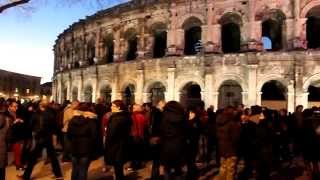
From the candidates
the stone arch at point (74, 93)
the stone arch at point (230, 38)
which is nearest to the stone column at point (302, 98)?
the stone arch at point (230, 38)

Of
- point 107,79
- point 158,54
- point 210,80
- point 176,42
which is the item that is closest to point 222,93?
point 210,80

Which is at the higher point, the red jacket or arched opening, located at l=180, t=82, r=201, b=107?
arched opening, located at l=180, t=82, r=201, b=107

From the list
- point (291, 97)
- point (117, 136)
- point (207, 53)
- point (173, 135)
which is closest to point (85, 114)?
point (117, 136)

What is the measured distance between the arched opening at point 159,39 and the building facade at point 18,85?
38404 millimetres

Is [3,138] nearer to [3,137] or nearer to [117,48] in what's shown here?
[3,137]

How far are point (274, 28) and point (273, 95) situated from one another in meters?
3.63

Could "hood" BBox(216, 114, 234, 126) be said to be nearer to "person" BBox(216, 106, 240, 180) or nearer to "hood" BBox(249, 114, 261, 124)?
"person" BBox(216, 106, 240, 180)

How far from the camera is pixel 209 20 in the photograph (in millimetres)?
23953

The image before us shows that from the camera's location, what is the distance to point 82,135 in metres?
8.25

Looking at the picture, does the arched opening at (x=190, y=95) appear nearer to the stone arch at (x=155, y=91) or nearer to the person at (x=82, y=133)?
the stone arch at (x=155, y=91)

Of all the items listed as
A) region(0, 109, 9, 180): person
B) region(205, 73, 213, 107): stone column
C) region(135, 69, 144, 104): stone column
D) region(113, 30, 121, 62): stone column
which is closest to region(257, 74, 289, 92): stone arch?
region(205, 73, 213, 107): stone column

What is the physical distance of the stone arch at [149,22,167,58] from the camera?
26.3 meters

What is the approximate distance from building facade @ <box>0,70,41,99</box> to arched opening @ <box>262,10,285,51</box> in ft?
144

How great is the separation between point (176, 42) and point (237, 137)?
16.0 m
